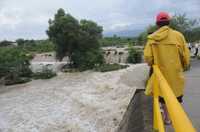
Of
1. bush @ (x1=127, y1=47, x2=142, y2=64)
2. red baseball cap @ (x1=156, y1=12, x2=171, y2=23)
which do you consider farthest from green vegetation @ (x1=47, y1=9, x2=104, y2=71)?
red baseball cap @ (x1=156, y1=12, x2=171, y2=23)

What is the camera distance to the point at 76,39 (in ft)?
103

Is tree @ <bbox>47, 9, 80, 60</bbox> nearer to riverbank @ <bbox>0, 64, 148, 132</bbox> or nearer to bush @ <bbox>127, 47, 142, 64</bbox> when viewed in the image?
riverbank @ <bbox>0, 64, 148, 132</bbox>

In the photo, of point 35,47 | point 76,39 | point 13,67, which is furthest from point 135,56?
point 35,47

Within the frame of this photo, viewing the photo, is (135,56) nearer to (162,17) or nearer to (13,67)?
(13,67)

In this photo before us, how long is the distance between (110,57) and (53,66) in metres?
6.19

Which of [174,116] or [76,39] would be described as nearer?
[174,116]

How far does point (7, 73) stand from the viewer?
99.6 ft

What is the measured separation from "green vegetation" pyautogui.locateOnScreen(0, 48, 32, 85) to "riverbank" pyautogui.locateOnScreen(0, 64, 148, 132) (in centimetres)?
155

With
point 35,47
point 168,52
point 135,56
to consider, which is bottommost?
point 135,56

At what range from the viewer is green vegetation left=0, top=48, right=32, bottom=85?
29953 mm

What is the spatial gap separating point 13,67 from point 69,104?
39.3 feet

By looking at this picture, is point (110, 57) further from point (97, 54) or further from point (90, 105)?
point (90, 105)

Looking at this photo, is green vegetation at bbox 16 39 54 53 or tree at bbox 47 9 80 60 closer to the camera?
tree at bbox 47 9 80 60

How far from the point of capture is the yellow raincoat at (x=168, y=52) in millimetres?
3871
